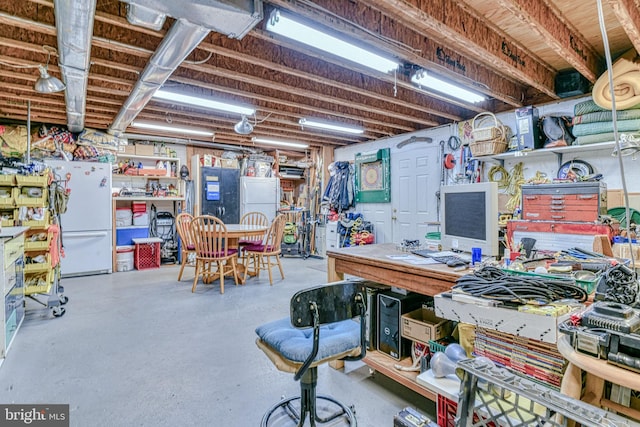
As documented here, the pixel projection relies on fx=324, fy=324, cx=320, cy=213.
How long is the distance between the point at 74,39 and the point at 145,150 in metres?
4.42

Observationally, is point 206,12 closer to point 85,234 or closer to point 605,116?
point 605,116

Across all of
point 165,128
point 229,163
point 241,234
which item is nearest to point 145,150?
point 165,128

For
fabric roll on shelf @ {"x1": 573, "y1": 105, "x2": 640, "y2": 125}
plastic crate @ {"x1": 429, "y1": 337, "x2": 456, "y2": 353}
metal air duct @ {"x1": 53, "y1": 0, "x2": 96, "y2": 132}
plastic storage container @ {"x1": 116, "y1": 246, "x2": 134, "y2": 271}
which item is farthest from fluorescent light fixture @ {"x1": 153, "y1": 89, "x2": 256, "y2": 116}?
fabric roll on shelf @ {"x1": 573, "y1": 105, "x2": 640, "y2": 125}

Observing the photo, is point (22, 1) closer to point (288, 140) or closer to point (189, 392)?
point (189, 392)

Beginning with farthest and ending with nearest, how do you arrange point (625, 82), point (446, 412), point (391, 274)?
→ point (625, 82) < point (391, 274) < point (446, 412)

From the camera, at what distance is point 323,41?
2412 millimetres

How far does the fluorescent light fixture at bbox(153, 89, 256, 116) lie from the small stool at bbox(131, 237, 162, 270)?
9.80 ft

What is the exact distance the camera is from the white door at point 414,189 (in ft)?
17.7

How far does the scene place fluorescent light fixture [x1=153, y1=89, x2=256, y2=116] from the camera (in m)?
3.74

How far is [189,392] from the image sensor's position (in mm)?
2049

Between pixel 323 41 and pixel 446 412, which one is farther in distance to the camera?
pixel 323 41

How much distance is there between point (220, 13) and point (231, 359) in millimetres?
2342

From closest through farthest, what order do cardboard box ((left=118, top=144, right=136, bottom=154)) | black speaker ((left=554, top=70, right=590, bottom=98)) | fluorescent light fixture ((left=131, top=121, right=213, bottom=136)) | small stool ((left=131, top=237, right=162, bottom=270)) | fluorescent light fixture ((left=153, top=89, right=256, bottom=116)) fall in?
1. black speaker ((left=554, top=70, right=590, bottom=98))
2. fluorescent light fixture ((left=153, top=89, right=256, bottom=116))
3. fluorescent light fixture ((left=131, top=121, right=213, bottom=136))
4. small stool ((left=131, top=237, right=162, bottom=270))
5. cardboard box ((left=118, top=144, right=136, bottom=154))

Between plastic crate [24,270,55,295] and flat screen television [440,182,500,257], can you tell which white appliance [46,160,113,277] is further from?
flat screen television [440,182,500,257]
